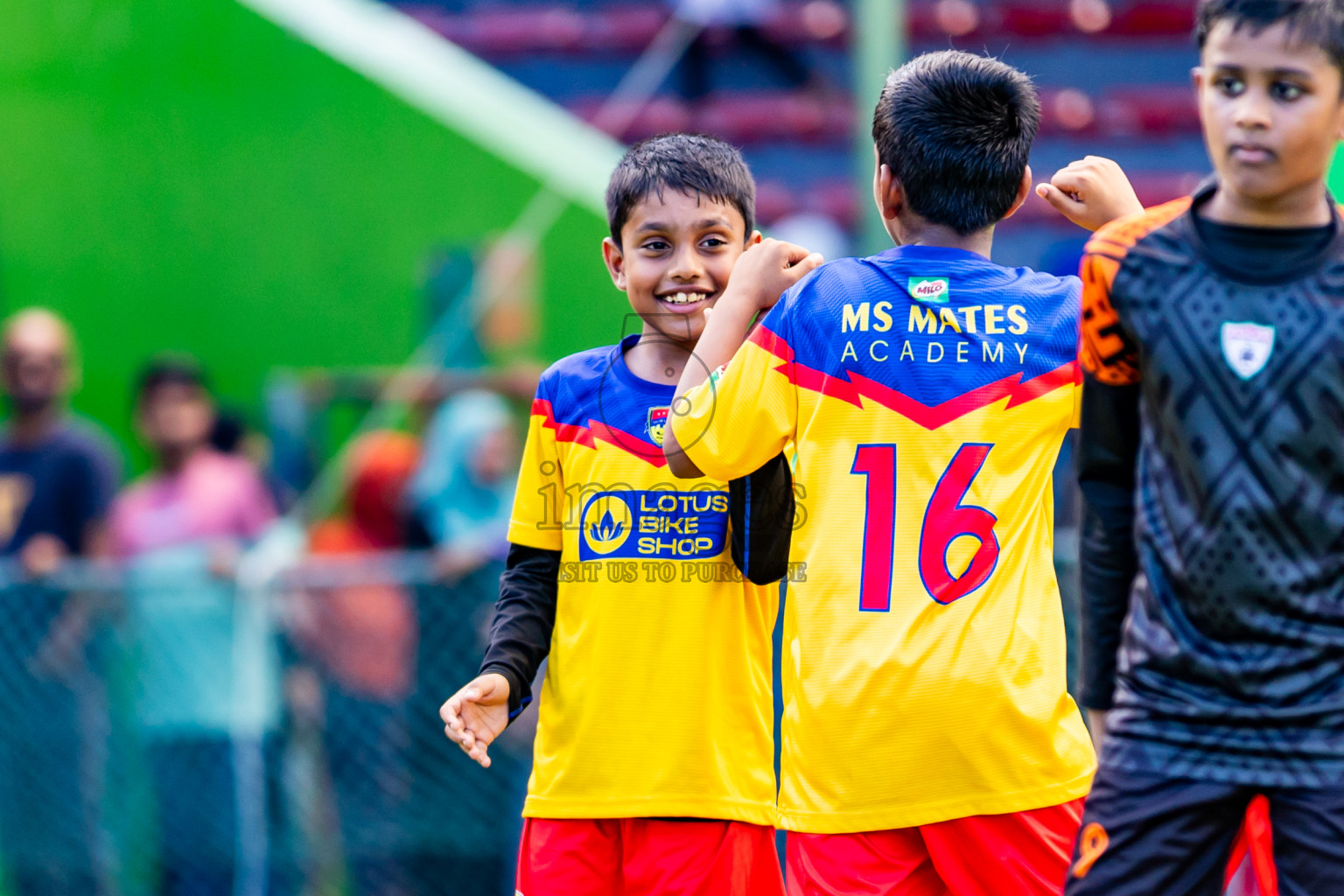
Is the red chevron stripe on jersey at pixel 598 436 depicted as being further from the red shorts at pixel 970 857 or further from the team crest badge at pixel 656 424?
the red shorts at pixel 970 857

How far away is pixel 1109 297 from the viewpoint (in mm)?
→ 2363

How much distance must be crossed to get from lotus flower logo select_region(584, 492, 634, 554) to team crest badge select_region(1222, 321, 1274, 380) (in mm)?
1241

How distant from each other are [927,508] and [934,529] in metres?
0.04

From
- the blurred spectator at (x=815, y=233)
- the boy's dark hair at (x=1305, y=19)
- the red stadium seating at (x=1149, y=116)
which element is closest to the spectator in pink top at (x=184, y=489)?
the blurred spectator at (x=815, y=233)

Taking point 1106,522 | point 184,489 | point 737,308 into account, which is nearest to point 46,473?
point 184,489

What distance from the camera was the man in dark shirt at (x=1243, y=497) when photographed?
7.21 ft

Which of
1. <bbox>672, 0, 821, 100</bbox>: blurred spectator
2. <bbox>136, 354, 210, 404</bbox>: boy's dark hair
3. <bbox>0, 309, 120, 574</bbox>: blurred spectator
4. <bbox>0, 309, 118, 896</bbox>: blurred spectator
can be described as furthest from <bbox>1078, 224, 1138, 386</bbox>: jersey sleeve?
<bbox>672, 0, 821, 100</bbox>: blurred spectator

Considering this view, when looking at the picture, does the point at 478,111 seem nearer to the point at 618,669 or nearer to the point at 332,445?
the point at 332,445

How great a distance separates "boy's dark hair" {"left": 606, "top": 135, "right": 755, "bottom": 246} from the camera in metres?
3.20

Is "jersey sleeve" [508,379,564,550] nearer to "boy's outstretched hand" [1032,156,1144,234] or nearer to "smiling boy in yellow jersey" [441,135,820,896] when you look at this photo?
"smiling boy in yellow jersey" [441,135,820,896]

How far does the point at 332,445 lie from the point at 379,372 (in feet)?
1.68

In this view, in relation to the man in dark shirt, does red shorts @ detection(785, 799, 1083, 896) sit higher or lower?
lower

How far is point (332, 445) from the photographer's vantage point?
727cm

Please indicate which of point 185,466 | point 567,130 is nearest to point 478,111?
point 567,130
